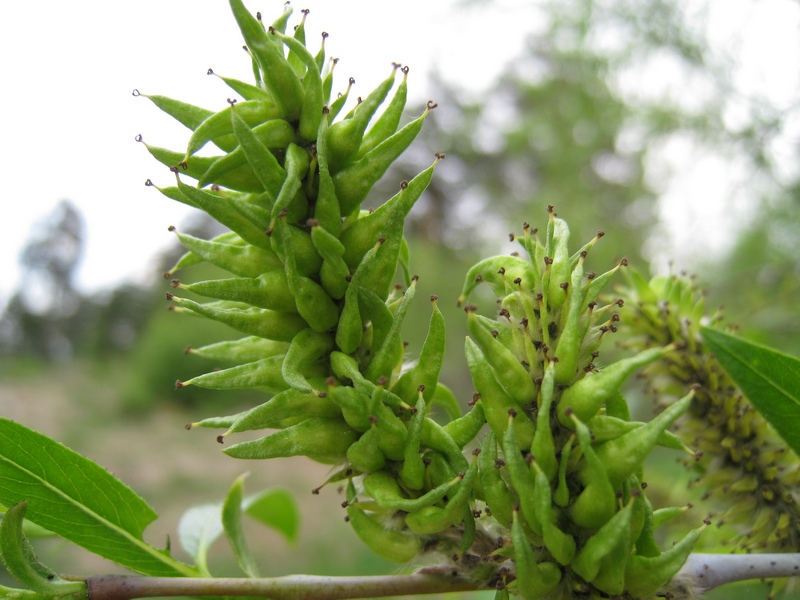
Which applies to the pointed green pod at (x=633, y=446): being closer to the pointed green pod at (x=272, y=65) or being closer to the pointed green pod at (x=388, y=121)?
the pointed green pod at (x=388, y=121)

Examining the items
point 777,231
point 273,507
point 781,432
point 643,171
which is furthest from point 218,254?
point 643,171

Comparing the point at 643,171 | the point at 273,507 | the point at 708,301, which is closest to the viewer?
the point at 273,507

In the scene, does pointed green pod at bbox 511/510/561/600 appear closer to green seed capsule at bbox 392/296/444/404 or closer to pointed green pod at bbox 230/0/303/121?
green seed capsule at bbox 392/296/444/404

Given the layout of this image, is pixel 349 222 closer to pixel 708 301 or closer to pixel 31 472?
pixel 31 472

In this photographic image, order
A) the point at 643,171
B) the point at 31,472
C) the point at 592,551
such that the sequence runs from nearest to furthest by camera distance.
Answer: the point at 592,551, the point at 31,472, the point at 643,171

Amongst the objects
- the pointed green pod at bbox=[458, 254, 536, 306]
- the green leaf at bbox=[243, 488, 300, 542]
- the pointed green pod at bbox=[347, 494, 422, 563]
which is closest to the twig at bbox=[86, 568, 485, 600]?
the pointed green pod at bbox=[347, 494, 422, 563]

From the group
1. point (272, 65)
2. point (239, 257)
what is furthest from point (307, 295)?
point (272, 65)

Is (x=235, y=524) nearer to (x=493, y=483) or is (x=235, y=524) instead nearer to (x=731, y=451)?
(x=493, y=483)
